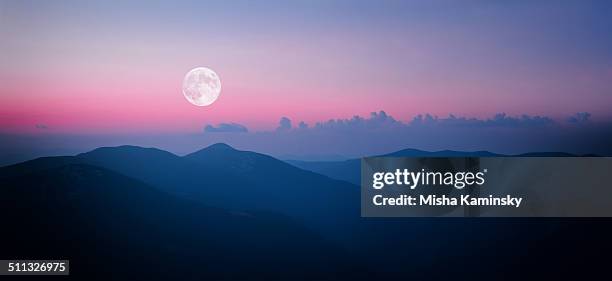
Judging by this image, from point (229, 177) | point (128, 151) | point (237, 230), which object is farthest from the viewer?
point (229, 177)

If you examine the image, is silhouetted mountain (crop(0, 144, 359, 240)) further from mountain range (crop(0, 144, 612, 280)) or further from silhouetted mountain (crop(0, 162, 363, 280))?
silhouetted mountain (crop(0, 162, 363, 280))

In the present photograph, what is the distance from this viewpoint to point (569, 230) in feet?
65.5

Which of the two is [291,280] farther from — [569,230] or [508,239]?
[569,230]

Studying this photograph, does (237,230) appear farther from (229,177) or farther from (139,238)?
(139,238)

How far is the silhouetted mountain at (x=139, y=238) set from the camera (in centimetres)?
1467

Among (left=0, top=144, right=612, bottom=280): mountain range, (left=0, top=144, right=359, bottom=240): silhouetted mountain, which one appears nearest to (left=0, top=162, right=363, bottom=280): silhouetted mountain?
(left=0, top=144, right=612, bottom=280): mountain range

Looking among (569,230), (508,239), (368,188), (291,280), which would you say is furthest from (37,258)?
(569,230)

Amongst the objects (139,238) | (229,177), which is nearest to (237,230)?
(229,177)

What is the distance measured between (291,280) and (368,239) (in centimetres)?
621

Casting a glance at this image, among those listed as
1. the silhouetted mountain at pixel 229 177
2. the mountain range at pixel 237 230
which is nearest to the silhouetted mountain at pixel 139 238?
the mountain range at pixel 237 230


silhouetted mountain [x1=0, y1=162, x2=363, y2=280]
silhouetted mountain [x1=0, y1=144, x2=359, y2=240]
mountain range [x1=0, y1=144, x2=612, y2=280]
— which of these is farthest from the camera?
silhouetted mountain [x1=0, y1=144, x2=359, y2=240]

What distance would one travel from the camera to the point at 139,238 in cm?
1978

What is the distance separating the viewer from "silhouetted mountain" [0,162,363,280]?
14672 mm

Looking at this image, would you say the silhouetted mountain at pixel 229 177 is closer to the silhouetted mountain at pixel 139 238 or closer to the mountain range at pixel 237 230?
the mountain range at pixel 237 230
